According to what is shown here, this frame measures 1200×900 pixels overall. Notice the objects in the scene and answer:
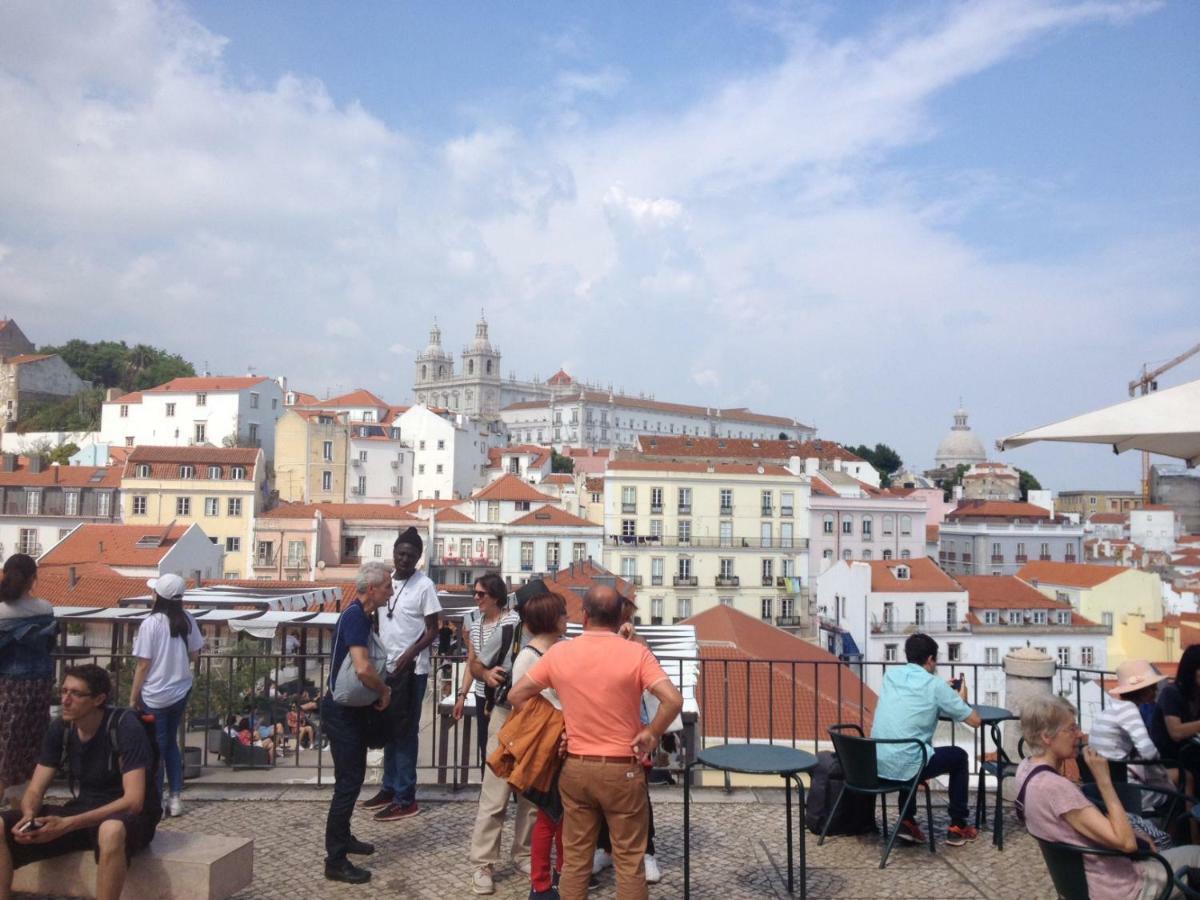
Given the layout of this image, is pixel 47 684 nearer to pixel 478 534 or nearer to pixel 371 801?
pixel 371 801

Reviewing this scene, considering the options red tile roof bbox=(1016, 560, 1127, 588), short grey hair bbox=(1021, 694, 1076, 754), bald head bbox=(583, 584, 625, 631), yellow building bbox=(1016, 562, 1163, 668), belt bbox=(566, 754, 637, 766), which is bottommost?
yellow building bbox=(1016, 562, 1163, 668)

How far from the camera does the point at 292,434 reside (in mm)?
63812

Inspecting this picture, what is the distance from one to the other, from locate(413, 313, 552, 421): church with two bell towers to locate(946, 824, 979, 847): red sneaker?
5341 inches

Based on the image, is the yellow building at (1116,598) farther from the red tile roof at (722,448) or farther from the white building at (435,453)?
the white building at (435,453)

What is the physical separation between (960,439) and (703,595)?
83107 millimetres

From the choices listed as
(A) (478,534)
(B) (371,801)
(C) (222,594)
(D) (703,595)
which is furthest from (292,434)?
(B) (371,801)

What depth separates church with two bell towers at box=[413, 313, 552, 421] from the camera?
145 m

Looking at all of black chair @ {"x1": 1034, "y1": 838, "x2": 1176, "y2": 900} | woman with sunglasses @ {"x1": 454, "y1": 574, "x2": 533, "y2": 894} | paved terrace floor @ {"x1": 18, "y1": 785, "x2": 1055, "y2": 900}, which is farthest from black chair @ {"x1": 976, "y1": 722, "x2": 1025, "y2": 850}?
woman with sunglasses @ {"x1": 454, "y1": 574, "x2": 533, "y2": 894}

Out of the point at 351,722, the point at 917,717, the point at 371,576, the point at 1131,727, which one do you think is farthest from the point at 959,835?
the point at 371,576

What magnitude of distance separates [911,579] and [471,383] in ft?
363

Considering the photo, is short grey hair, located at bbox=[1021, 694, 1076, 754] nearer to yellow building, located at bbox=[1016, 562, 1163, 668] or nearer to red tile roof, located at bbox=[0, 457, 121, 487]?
yellow building, located at bbox=[1016, 562, 1163, 668]

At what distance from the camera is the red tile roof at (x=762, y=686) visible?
13344 millimetres

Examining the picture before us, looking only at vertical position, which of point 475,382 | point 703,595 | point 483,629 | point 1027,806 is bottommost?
point 703,595

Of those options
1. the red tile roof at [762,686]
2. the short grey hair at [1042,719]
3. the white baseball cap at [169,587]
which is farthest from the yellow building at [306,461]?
the short grey hair at [1042,719]
